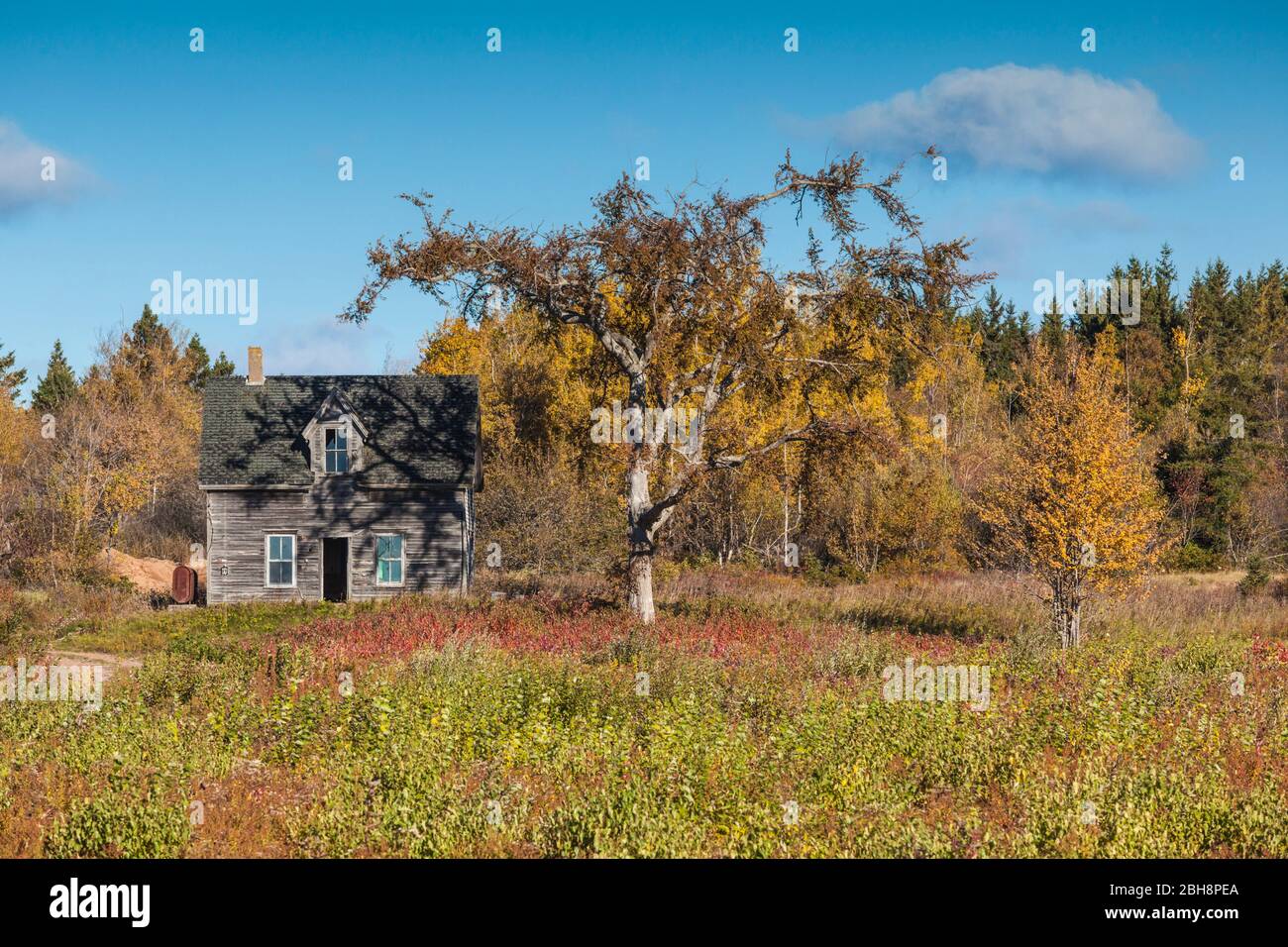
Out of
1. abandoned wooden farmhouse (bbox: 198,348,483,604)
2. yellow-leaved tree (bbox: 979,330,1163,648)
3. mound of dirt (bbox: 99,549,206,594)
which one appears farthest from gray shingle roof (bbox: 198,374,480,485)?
yellow-leaved tree (bbox: 979,330,1163,648)

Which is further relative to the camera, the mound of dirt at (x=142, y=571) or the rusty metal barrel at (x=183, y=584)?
the mound of dirt at (x=142, y=571)

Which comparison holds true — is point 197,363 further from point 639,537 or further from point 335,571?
point 639,537

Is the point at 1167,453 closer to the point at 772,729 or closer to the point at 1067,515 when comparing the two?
the point at 1067,515

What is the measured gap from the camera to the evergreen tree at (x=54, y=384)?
67625mm

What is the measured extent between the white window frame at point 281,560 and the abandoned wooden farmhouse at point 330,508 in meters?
0.03

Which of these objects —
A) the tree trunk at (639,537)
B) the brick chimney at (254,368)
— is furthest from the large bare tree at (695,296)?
the brick chimney at (254,368)

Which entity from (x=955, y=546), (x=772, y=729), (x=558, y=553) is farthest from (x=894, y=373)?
(x=772, y=729)

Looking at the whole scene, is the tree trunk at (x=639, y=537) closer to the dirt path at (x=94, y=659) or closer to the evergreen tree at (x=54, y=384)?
the dirt path at (x=94, y=659)

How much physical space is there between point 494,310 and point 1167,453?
3350cm

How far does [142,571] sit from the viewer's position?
38.3 meters

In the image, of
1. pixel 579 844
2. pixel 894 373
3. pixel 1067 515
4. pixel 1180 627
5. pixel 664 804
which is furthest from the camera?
pixel 894 373

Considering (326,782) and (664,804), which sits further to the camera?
(326,782)

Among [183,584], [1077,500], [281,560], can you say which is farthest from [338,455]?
[1077,500]

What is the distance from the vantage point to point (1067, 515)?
834 inches
